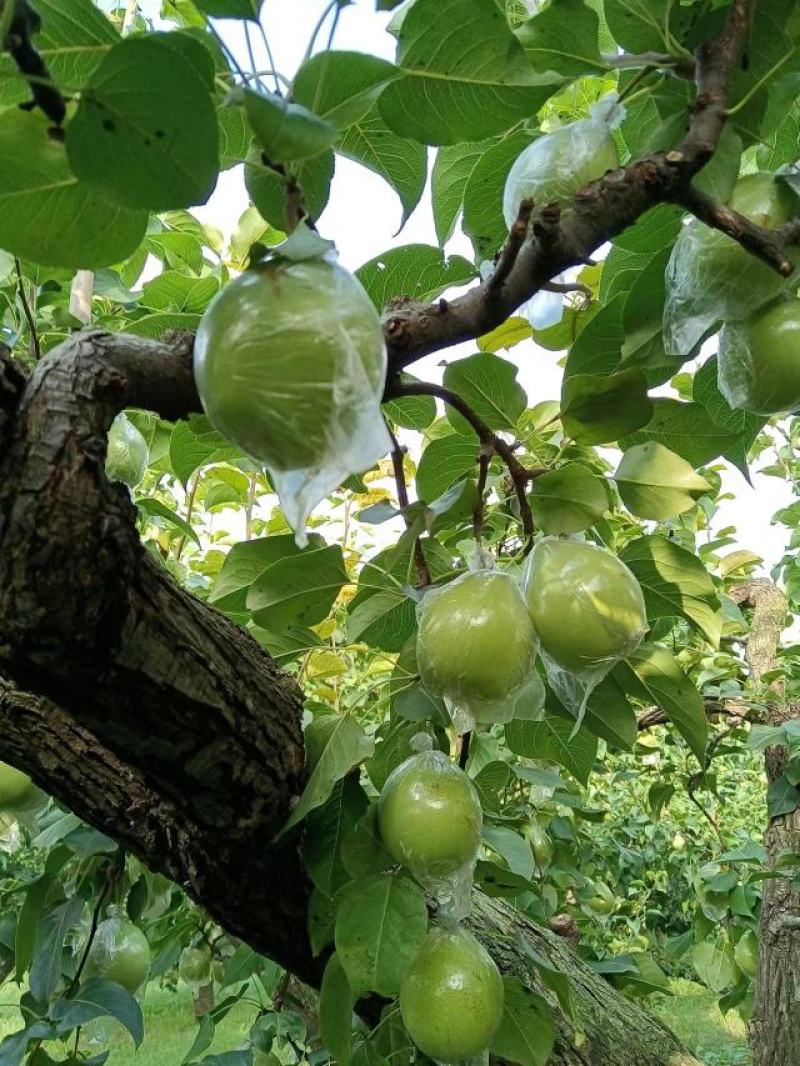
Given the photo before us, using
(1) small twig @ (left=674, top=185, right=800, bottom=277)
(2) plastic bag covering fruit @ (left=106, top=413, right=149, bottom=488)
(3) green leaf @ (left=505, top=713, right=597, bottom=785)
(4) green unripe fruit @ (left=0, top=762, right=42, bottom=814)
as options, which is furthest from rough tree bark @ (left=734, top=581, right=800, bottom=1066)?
(1) small twig @ (left=674, top=185, right=800, bottom=277)

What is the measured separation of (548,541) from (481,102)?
0.32m

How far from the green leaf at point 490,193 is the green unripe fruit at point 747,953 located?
2.02 m

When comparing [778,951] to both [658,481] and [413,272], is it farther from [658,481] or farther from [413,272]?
[413,272]

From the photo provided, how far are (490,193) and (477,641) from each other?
0.41 meters

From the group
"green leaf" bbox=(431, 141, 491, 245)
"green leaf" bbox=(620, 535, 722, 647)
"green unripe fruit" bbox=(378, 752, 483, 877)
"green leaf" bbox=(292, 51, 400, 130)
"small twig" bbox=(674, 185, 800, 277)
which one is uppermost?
"green leaf" bbox=(292, 51, 400, 130)

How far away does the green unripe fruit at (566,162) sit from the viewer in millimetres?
663

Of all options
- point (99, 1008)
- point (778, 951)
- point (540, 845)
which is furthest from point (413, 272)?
point (778, 951)

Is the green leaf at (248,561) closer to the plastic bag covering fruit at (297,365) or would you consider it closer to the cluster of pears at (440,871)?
the cluster of pears at (440,871)

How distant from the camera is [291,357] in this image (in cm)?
48

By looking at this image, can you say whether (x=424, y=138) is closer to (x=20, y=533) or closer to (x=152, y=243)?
(x=20, y=533)

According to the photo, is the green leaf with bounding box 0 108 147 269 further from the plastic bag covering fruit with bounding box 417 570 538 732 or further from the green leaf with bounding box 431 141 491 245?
the green leaf with bounding box 431 141 491 245

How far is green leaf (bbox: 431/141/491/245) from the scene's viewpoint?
0.93m

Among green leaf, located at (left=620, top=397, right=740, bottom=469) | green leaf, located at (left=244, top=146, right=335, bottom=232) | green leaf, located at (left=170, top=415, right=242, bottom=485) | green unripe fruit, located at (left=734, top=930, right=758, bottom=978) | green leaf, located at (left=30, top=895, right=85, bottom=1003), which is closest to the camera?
green leaf, located at (left=244, top=146, right=335, bottom=232)

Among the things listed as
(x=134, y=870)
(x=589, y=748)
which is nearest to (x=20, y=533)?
(x=589, y=748)
